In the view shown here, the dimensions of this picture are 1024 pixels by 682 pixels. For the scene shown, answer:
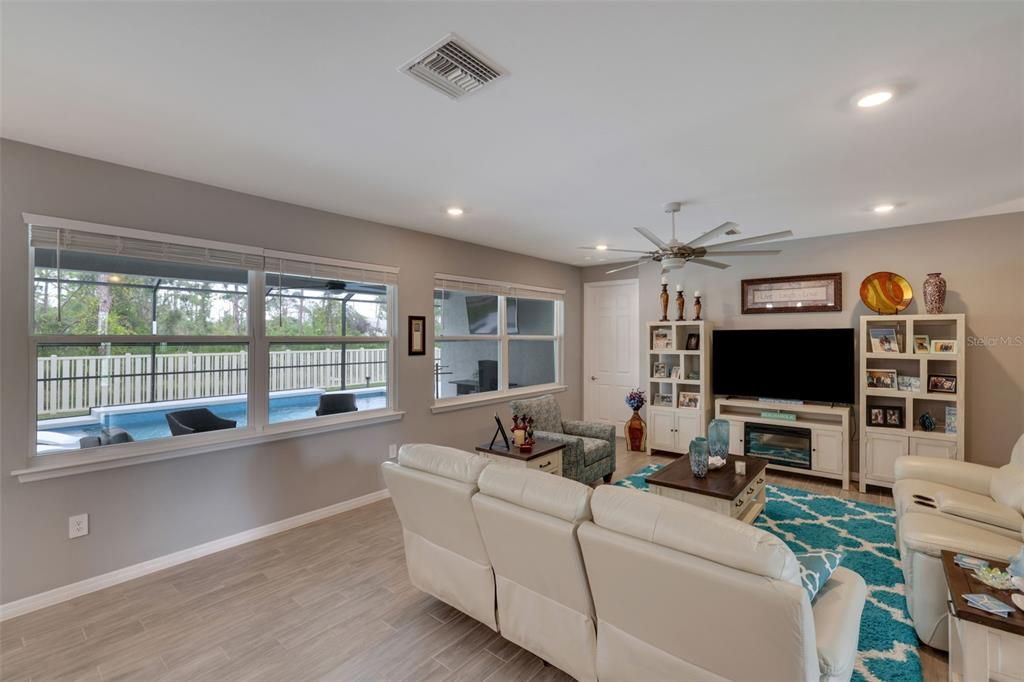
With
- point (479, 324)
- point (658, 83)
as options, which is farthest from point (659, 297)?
point (658, 83)

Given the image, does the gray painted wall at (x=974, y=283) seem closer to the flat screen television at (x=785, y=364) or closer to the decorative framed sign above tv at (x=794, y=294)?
the decorative framed sign above tv at (x=794, y=294)

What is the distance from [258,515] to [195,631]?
1135 millimetres

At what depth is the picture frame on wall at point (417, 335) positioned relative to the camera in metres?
4.51

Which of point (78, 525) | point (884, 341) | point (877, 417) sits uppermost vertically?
point (884, 341)

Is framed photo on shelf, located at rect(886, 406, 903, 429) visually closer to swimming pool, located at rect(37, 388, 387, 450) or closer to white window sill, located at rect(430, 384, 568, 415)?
white window sill, located at rect(430, 384, 568, 415)

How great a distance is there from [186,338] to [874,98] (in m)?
4.21

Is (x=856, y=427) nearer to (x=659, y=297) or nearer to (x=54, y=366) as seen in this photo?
(x=659, y=297)

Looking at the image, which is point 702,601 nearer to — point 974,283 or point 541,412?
point 541,412

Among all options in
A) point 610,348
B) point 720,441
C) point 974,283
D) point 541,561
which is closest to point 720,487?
point 720,441

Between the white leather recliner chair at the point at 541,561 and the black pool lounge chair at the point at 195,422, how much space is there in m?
2.41

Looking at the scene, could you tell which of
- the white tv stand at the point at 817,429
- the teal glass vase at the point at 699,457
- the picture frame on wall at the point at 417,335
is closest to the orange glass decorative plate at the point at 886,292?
the white tv stand at the point at 817,429

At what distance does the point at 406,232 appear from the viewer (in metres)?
4.49

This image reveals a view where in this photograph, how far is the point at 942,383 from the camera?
4145mm

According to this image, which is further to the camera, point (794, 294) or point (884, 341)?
point (794, 294)
